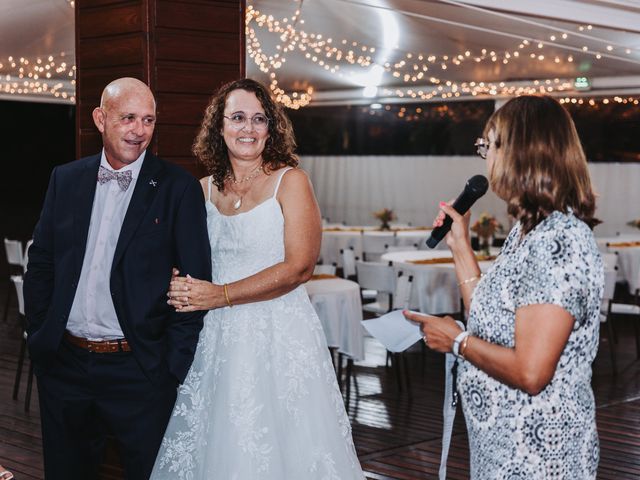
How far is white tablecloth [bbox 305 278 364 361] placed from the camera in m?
6.01

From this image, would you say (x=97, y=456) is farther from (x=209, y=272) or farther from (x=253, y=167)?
(x=253, y=167)

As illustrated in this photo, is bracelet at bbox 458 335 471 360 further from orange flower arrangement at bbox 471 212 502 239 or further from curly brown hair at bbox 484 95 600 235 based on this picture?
orange flower arrangement at bbox 471 212 502 239

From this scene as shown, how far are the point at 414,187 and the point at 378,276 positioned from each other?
798 centimetres

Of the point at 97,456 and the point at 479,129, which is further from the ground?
the point at 479,129

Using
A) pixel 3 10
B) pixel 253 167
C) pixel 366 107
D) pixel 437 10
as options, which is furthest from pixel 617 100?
pixel 253 167

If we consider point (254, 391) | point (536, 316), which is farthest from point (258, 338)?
point (536, 316)

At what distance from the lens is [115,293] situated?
271 cm

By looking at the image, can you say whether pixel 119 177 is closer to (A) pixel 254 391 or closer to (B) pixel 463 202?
(A) pixel 254 391

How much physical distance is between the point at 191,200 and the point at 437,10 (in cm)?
586

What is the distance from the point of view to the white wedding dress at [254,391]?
295cm

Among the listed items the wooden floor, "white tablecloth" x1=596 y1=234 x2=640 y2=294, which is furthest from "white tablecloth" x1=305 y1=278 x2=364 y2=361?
"white tablecloth" x1=596 y1=234 x2=640 y2=294

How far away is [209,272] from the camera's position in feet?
9.39

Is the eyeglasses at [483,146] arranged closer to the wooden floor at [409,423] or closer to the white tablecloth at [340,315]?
the wooden floor at [409,423]

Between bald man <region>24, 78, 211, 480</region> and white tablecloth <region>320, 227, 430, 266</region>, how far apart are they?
8.39 meters
